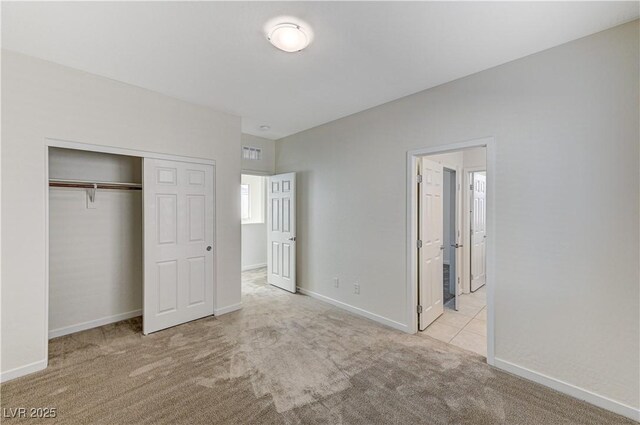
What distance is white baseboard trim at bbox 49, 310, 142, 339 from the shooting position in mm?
2971

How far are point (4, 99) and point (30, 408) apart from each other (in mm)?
2394

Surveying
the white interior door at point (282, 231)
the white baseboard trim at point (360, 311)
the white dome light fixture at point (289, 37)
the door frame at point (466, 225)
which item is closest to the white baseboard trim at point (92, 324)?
the white interior door at point (282, 231)

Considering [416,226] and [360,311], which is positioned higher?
[416,226]

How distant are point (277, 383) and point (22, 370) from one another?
215 centimetres

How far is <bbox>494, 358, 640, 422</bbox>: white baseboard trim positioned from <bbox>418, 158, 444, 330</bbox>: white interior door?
0.95 meters

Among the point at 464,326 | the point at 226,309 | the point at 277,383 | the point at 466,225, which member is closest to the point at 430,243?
the point at 464,326

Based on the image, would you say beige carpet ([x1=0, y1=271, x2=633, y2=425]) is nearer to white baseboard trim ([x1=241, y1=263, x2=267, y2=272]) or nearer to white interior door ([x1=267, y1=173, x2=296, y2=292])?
white interior door ([x1=267, y1=173, x2=296, y2=292])

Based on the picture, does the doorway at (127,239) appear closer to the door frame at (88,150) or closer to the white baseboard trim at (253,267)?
the door frame at (88,150)

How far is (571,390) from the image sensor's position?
2090 mm

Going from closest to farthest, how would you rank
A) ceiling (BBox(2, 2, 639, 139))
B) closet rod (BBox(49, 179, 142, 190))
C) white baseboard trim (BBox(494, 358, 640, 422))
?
1. ceiling (BBox(2, 2, 639, 139))
2. white baseboard trim (BBox(494, 358, 640, 422))
3. closet rod (BBox(49, 179, 142, 190))

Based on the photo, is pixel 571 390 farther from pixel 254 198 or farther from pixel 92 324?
pixel 254 198

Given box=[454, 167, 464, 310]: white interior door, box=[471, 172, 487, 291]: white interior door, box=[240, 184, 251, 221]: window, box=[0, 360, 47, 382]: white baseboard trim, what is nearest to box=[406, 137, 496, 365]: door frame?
box=[454, 167, 464, 310]: white interior door

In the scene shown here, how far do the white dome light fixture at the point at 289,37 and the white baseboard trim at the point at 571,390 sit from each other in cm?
315

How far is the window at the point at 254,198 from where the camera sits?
6.73 meters
